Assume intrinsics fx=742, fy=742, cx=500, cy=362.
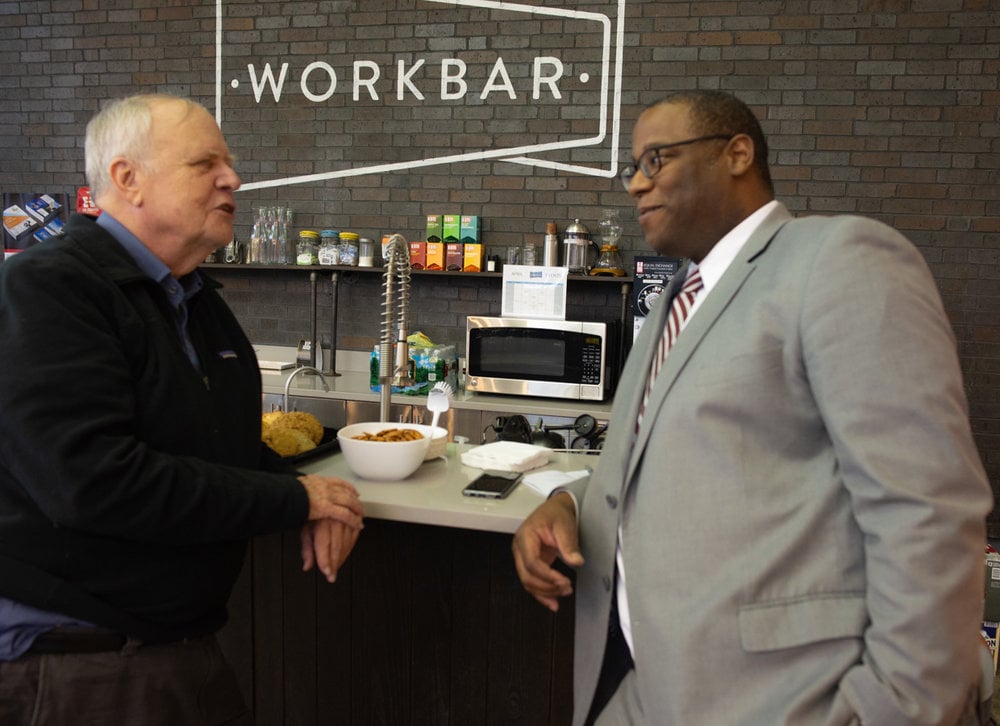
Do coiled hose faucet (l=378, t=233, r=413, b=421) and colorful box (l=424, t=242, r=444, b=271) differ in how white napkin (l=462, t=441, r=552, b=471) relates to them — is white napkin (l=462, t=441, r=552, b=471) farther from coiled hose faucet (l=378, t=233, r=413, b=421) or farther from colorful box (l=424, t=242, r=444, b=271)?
colorful box (l=424, t=242, r=444, b=271)

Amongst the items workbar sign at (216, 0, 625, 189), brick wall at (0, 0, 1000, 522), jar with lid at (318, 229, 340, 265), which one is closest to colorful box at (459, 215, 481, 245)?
brick wall at (0, 0, 1000, 522)

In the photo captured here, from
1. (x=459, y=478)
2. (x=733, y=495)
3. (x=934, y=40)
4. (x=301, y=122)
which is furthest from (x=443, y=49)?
(x=733, y=495)

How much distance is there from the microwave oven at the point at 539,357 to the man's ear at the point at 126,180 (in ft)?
9.33

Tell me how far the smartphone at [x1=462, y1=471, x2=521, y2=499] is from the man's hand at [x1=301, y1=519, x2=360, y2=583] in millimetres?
310

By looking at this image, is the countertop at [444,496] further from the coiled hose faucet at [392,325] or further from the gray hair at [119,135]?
the gray hair at [119,135]

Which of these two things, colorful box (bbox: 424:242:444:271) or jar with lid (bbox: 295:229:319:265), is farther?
jar with lid (bbox: 295:229:319:265)

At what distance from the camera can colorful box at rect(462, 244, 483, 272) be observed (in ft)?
15.0

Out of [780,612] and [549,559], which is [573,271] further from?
[780,612]

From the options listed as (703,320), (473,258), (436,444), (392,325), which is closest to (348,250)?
(473,258)

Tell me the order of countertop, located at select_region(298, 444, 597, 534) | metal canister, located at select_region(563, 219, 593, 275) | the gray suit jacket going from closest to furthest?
the gray suit jacket, countertop, located at select_region(298, 444, 597, 534), metal canister, located at select_region(563, 219, 593, 275)

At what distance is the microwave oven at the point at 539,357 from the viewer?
4.08m

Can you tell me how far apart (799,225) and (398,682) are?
1.45m

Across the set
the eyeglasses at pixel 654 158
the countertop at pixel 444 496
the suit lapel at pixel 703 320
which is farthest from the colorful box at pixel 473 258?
the suit lapel at pixel 703 320

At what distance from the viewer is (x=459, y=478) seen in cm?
178
